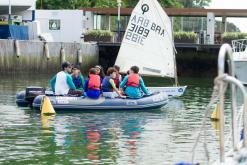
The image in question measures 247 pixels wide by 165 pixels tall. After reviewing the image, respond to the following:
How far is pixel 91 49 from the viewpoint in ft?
179

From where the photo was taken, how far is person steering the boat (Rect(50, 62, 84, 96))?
25.7m

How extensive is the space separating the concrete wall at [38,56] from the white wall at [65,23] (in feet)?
23.3

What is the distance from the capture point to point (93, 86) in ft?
83.5

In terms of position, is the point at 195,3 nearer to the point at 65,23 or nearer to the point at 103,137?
the point at 65,23

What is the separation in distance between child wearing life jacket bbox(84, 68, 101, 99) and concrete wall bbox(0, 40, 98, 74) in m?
21.1

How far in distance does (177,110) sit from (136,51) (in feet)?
20.8

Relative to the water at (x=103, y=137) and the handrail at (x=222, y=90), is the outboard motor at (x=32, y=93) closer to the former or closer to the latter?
the water at (x=103, y=137)

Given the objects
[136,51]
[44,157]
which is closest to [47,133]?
[44,157]

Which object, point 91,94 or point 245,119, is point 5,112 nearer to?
point 91,94

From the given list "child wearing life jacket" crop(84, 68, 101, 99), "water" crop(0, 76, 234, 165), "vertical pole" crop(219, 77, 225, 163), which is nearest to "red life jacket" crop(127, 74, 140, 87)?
"water" crop(0, 76, 234, 165)

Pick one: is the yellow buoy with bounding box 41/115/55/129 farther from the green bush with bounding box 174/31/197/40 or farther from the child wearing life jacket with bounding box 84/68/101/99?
the green bush with bounding box 174/31/197/40

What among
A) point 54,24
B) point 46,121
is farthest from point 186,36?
point 46,121

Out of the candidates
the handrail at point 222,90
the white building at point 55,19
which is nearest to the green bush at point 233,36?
the white building at point 55,19

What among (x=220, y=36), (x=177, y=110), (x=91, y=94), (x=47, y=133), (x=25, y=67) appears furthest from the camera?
(x=220, y=36)
